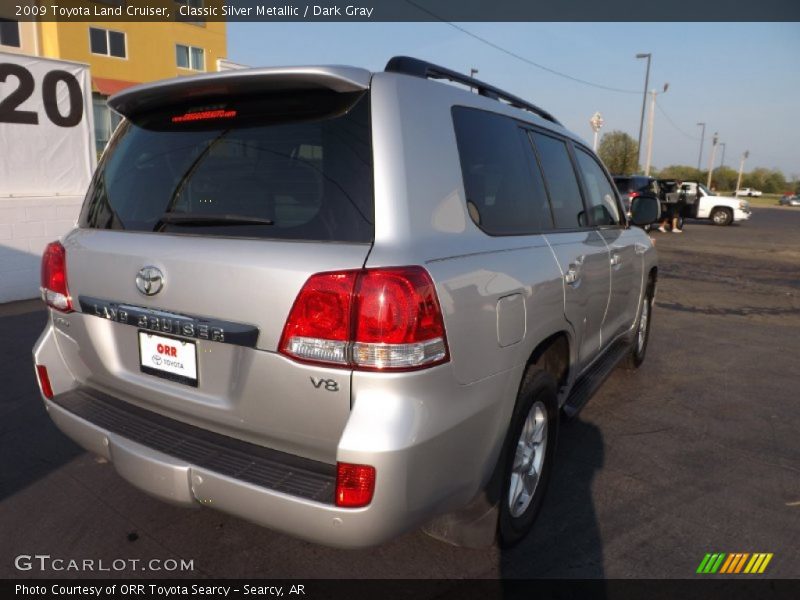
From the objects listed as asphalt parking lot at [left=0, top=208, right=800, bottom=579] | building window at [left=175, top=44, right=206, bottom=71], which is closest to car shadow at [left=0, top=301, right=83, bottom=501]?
asphalt parking lot at [left=0, top=208, right=800, bottom=579]

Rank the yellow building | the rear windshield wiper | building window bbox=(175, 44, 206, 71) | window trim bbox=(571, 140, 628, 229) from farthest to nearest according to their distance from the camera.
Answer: building window bbox=(175, 44, 206, 71)
the yellow building
window trim bbox=(571, 140, 628, 229)
the rear windshield wiper

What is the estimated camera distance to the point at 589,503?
9.95ft

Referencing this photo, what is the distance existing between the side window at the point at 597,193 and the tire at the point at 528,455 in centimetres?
151

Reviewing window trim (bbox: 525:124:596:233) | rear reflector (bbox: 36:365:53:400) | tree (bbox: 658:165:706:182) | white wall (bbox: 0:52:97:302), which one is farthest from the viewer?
tree (bbox: 658:165:706:182)

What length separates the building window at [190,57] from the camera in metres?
32.2

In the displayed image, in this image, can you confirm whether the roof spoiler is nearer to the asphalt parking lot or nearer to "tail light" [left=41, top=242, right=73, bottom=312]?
"tail light" [left=41, top=242, right=73, bottom=312]

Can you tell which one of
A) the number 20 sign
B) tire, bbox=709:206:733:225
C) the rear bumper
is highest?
the number 20 sign

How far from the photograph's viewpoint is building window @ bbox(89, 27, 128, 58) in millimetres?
28625

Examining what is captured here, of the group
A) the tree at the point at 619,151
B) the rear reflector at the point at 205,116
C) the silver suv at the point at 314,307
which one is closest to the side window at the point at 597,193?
the silver suv at the point at 314,307

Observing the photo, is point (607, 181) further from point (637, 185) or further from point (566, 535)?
point (637, 185)

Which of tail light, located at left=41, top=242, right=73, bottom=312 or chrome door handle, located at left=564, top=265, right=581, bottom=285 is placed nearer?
tail light, located at left=41, top=242, right=73, bottom=312

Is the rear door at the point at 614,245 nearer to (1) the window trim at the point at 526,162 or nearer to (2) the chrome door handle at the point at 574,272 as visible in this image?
(2) the chrome door handle at the point at 574,272

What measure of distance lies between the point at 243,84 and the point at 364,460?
54.0 inches

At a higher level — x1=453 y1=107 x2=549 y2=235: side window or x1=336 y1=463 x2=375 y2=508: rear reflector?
x1=453 y1=107 x2=549 y2=235: side window
